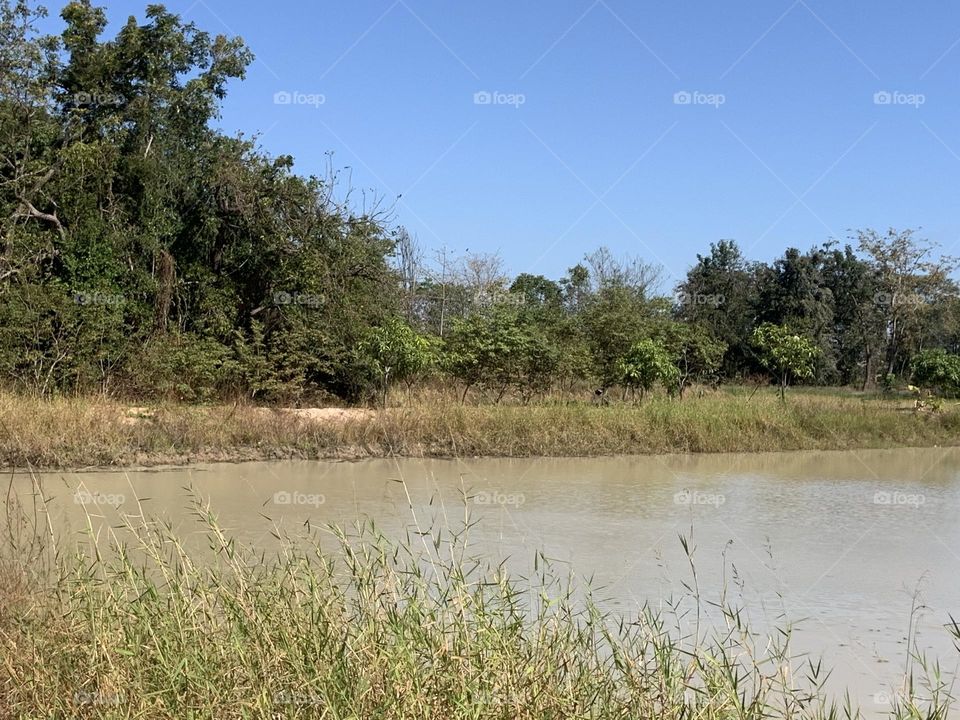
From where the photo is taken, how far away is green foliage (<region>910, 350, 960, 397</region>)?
23.6 meters

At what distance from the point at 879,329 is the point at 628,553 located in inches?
1254

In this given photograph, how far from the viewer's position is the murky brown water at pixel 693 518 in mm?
6180
